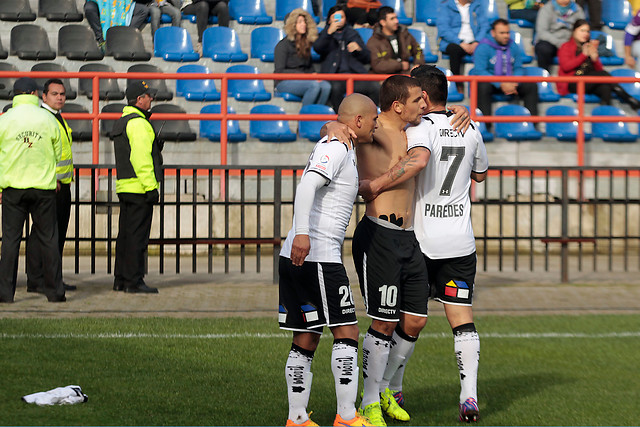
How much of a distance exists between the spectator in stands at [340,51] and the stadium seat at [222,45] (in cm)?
190

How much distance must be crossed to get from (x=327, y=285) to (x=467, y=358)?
42.6 inches

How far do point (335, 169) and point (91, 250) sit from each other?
7202mm

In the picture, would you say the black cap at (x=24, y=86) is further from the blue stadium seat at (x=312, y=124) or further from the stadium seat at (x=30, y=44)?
the stadium seat at (x=30, y=44)

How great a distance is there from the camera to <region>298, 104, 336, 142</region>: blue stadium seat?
15.8 meters

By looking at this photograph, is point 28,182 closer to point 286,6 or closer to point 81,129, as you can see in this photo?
point 81,129

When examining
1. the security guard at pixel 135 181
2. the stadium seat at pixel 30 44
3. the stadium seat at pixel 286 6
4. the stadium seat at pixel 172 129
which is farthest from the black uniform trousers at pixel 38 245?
the stadium seat at pixel 286 6

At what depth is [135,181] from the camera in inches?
427

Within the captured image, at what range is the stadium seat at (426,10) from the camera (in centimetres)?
1954

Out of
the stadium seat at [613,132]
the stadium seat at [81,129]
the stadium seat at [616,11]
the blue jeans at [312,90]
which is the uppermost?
the stadium seat at [616,11]

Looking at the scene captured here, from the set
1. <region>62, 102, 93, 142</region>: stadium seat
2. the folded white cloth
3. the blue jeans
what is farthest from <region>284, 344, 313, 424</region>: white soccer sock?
the blue jeans

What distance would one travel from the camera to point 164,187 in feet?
39.3

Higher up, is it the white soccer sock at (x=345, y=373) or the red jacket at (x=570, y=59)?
the red jacket at (x=570, y=59)

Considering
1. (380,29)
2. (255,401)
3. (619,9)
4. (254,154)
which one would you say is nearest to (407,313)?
(255,401)

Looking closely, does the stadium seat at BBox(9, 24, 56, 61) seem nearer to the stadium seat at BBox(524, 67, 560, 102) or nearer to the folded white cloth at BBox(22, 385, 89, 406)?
the stadium seat at BBox(524, 67, 560, 102)
